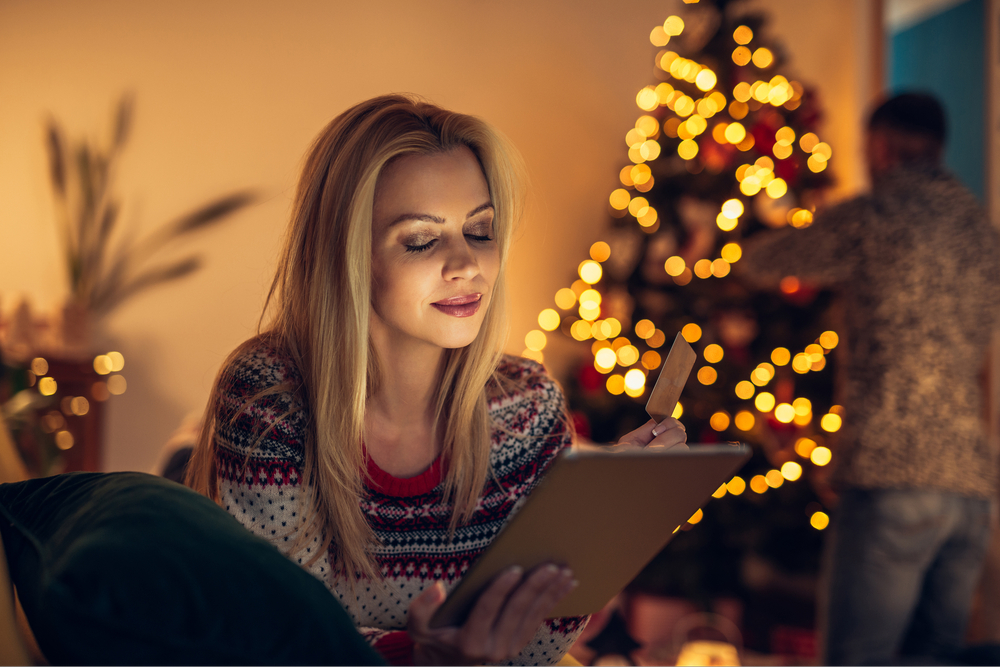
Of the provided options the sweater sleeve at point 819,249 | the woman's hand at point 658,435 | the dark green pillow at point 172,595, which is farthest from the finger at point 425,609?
the sweater sleeve at point 819,249

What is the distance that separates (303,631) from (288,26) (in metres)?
3.30

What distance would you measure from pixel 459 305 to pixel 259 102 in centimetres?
264

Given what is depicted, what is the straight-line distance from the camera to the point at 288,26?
325 centimetres

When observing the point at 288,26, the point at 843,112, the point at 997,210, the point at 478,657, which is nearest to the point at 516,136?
the point at 288,26

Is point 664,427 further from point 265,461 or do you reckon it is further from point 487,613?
point 265,461

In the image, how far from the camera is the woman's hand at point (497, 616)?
0.69 m

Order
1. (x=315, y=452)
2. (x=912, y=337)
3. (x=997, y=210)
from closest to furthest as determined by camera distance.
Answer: (x=315, y=452), (x=912, y=337), (x=997, y=210)

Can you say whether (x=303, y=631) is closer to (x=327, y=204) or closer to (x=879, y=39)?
(x=327, y=204)

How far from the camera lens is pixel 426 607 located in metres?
0.72

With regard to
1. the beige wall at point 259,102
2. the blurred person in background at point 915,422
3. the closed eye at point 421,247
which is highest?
the beige wall at point 259,102

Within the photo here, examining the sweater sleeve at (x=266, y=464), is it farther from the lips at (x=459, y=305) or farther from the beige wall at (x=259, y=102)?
the beige wall at (x=259, y=102)

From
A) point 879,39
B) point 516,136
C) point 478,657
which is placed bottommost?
point 478,657

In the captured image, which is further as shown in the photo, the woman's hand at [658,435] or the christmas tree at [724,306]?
the christmas tree at [724,306]

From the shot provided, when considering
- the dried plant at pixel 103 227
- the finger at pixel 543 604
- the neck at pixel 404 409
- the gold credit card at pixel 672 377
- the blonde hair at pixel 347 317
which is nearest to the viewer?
the finger at pixel 543 604
